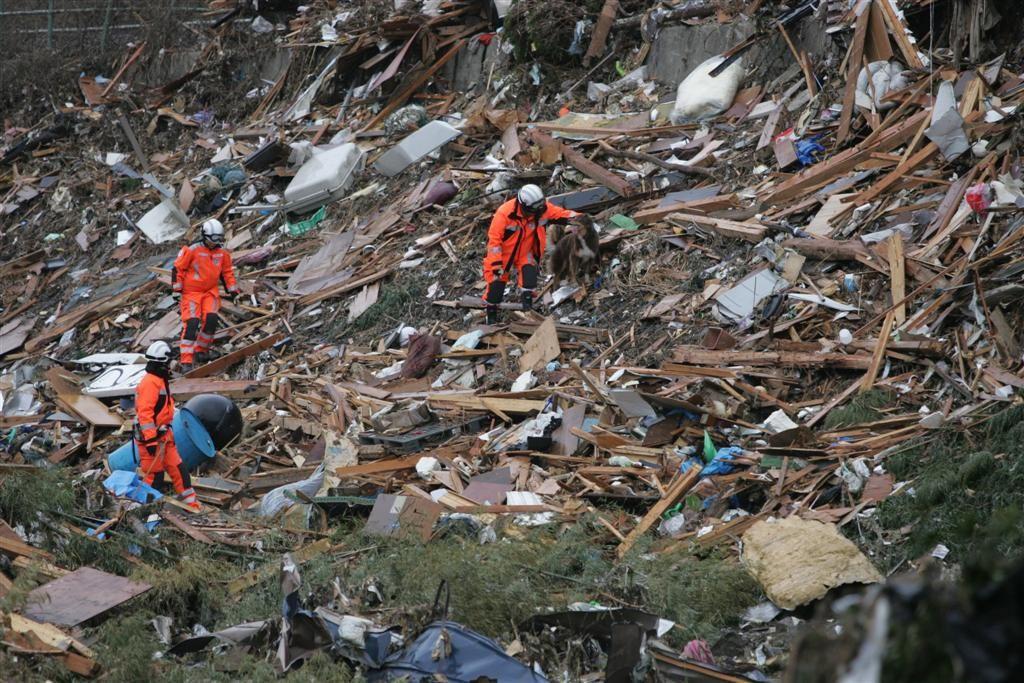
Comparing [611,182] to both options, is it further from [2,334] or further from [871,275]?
[2,334]

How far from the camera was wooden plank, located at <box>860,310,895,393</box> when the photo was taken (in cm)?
827

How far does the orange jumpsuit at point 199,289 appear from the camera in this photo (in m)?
12.6

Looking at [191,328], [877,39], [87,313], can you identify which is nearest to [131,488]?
[191,328]

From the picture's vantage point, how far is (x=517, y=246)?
37.4 feet

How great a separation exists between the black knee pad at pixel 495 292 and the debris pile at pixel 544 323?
0.22 meters

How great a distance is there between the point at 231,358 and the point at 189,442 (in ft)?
10.1

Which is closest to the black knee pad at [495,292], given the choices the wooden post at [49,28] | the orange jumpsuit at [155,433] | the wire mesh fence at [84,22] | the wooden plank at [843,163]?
the wooden plank at [843,163]

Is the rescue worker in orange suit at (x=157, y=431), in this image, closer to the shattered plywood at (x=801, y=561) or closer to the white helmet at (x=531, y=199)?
the white helmet at (x=531, y=199)

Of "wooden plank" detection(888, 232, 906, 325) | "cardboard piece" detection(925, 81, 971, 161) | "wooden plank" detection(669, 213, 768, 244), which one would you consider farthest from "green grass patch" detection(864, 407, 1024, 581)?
"cardboard piece" detection(925, 81, 971, 161)

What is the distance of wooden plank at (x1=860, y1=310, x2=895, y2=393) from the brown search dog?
3.48 meters

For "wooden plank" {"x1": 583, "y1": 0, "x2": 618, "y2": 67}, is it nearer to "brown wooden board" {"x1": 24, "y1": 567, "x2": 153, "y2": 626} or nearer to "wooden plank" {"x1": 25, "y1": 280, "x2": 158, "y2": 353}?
"wooden plank" {"x1": 25, "y1": 280, "x2": 158, "y2": 353}

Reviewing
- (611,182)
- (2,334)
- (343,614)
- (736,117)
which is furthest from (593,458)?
(2,334)

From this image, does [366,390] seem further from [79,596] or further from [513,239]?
[79,596]

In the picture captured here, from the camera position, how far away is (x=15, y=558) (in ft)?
23.4
